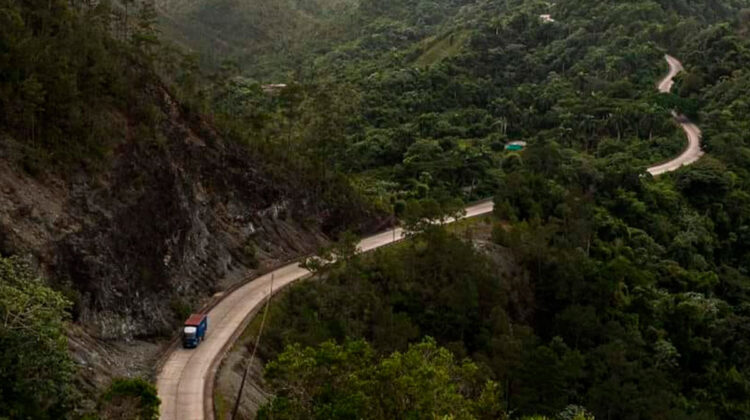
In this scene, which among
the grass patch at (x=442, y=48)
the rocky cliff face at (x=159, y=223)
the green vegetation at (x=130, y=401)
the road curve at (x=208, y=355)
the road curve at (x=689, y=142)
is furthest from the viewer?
the grass patch at (x=442, y=48)

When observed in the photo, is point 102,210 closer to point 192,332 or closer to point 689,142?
point 192,332

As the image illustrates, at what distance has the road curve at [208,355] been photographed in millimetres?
25844

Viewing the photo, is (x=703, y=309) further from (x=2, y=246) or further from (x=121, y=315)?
(x=2, y=246)

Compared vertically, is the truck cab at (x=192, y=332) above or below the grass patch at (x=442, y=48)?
above

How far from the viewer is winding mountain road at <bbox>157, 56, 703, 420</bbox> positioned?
25891 millimetres

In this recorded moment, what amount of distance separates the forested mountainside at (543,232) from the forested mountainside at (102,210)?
5463mm

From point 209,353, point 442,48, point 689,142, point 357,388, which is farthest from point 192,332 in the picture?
point 442,48

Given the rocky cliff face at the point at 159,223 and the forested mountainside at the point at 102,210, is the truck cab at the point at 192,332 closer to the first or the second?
the forested mountainside at the point at 102,210

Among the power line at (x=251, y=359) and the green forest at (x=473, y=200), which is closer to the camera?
the green forest at (x=473, y=200)

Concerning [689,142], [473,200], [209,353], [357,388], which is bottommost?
[689,142]

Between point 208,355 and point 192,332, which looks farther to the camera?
point 192,332

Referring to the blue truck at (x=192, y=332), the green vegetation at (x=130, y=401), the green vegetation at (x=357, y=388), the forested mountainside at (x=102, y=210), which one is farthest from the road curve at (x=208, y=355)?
the green vegetation at (x=357, y=388)

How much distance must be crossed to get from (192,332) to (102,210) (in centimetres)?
688

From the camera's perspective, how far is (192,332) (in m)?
30.6
